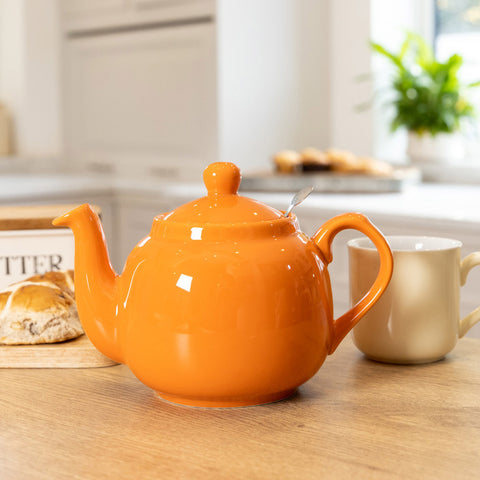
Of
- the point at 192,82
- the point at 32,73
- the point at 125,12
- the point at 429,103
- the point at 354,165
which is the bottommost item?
the point at 354,165

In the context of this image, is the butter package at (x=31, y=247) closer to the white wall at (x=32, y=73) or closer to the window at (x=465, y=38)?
the window at (x=465, y=38)

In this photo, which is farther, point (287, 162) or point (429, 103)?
point (429, 103)

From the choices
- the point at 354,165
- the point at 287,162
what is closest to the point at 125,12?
the point at 287,162

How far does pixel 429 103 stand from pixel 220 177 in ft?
6.80

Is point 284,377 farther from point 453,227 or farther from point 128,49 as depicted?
point 128,49

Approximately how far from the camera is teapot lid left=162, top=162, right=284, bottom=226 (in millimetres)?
652

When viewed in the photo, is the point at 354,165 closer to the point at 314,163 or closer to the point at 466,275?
the point at 314,163

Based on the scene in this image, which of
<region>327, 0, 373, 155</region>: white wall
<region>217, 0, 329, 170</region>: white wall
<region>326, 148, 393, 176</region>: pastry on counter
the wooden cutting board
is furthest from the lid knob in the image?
<region>327, 0, 373, 155</region>: white wall

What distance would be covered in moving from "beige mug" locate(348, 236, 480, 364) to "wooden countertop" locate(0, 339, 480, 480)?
22mm

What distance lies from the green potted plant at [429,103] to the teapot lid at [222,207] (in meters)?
2.06

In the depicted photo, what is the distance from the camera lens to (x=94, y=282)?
2.27ft

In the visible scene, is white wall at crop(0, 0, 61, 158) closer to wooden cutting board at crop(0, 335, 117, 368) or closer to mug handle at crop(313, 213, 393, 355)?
wooden cutting board at crop(0, 335, 117, 368)

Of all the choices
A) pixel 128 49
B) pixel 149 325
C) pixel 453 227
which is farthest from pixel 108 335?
pixel 128 49

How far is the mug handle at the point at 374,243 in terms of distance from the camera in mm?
676
